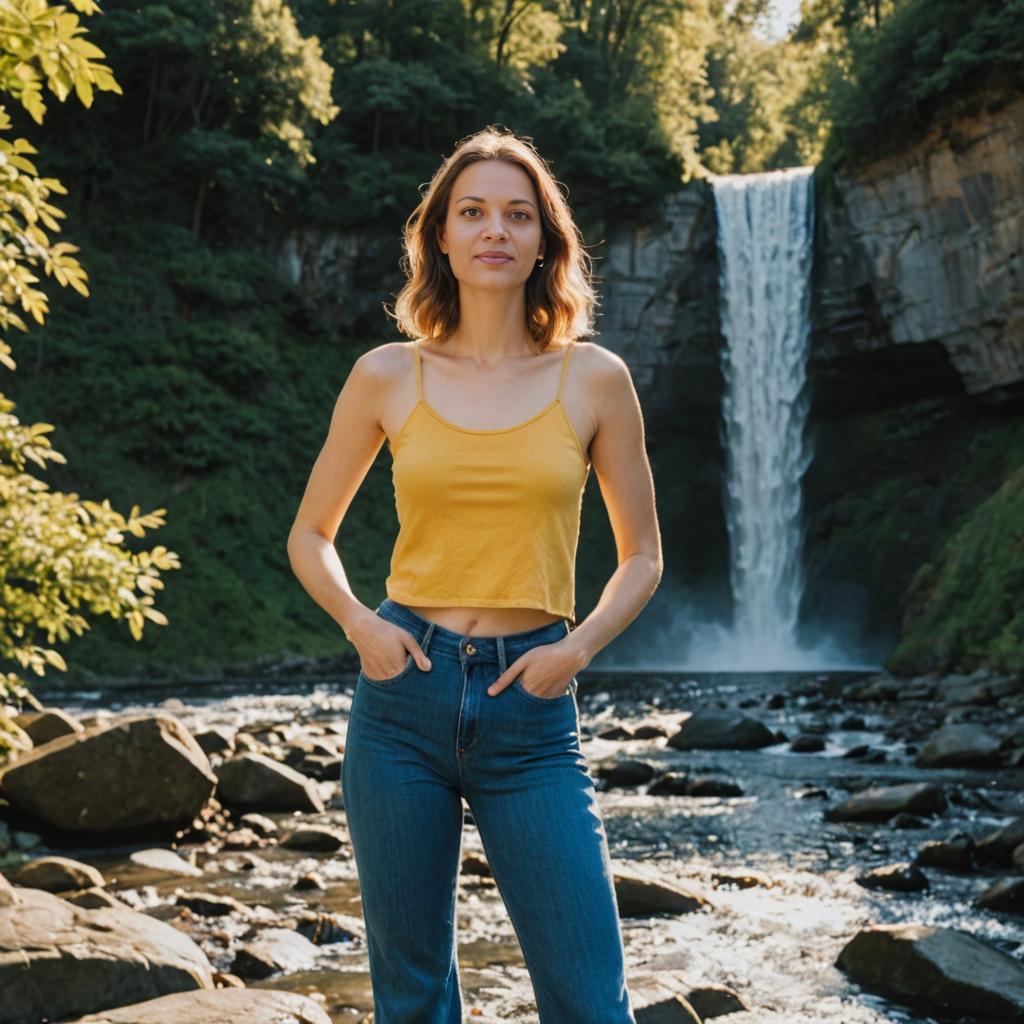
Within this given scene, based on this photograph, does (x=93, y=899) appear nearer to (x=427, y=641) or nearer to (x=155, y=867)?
(x=155, y=867)

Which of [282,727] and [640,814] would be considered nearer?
[640,814]

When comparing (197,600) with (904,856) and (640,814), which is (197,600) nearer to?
(640,814)

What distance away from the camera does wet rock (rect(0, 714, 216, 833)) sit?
917cm

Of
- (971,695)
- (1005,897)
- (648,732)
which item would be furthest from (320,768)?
(971,695)

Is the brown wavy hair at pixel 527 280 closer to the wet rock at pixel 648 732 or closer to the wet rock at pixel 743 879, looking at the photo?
the wet rock at pixel 743 879

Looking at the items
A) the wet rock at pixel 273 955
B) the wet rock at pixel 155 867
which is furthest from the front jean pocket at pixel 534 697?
the wet rock at pixel 155 867

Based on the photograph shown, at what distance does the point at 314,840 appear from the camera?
9.48 meters

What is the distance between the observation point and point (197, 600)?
98.8ft

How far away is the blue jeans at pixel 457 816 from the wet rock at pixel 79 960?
10.3ft

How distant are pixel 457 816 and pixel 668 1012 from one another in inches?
118

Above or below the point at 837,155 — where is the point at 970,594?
below

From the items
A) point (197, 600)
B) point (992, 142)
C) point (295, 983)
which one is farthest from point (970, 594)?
point (295, 983)

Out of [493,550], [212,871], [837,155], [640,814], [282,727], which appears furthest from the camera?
[837,155]

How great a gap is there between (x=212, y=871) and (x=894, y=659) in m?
17.7
